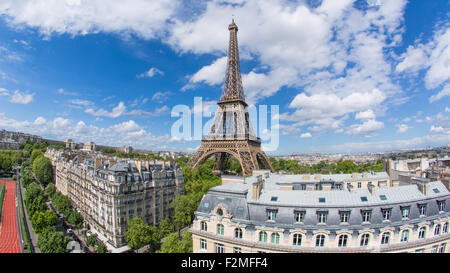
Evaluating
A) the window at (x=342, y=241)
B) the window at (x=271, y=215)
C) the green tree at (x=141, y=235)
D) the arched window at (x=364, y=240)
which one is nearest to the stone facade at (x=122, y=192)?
the green tree at (x=141, y=235)

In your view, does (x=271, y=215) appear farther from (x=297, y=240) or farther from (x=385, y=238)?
(x=385, y=238)

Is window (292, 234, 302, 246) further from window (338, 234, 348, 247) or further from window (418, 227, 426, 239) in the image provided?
window (418, 227, 426, 239)

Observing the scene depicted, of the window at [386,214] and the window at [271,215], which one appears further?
the window at [271,215]

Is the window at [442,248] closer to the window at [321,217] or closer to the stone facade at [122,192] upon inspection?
the window at [321,217]

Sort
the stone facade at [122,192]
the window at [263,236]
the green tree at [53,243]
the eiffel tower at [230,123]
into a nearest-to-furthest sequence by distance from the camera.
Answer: the window at [263,236], the green tree at [53,243], the stone facade at [122,192], the eiffel tower at [230,123]

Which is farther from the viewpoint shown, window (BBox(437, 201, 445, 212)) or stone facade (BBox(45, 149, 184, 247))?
stone facade (BBox(45, 149, 184, 247))

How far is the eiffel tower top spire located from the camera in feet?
162

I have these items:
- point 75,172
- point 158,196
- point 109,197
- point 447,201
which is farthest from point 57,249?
point 447,201

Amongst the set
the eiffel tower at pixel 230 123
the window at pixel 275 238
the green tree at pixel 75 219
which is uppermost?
the eiffel tower at pixel 230 123

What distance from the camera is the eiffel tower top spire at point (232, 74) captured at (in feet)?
162

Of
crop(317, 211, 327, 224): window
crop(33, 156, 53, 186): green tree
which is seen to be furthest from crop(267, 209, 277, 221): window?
crop(33, 156, 53, 186): green tree

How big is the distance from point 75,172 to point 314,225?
4009 centimetres

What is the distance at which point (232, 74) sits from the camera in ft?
163
